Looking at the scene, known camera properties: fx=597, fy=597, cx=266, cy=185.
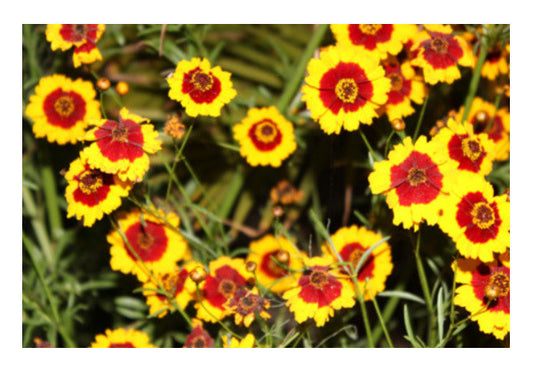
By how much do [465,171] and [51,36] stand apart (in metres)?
0.81

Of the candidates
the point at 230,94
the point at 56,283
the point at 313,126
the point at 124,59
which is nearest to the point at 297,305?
the point at 230,94

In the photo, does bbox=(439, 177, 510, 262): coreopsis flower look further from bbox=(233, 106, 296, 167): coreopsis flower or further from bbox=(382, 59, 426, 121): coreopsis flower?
bbox=(233, 106, 296, 167): coreopsis flower

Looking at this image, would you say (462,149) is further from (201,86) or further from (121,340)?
(121,340)

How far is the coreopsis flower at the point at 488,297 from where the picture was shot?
103cm

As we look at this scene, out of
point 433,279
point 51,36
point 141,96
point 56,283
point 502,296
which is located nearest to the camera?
point 502,296

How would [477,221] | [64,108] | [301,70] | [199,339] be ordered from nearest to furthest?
[477,221] → [199,339] → [64,108] → [301,70]

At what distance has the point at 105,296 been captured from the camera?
1495 mm

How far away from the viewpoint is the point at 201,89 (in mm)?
1067

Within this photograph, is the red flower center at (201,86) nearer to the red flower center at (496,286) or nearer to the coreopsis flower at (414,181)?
the coreopsis flower at (414,181)

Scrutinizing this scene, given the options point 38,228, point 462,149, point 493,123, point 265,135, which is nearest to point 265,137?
point 265,135

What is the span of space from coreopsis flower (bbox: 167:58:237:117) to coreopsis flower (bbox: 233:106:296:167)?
0.55 feet

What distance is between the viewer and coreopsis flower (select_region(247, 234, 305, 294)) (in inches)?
46.2

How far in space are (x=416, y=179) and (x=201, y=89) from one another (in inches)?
16.1
